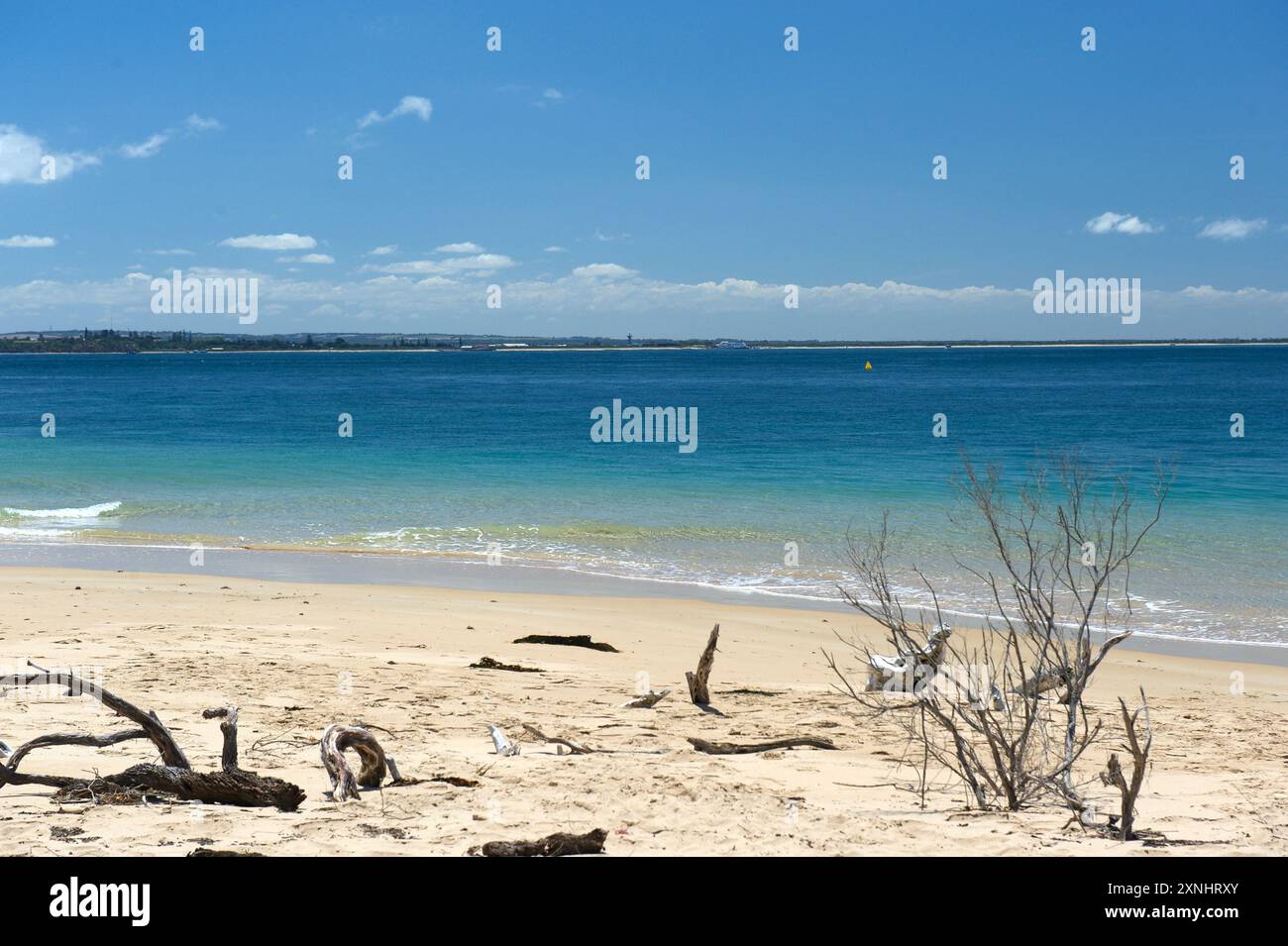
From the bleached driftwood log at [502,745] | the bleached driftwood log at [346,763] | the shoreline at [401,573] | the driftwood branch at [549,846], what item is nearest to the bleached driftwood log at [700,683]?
the bleached driftwood log at [502,745]

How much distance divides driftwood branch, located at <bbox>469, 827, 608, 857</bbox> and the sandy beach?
16cm

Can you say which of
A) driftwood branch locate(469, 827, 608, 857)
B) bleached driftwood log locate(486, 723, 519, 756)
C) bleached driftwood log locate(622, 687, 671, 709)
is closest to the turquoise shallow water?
bleached driftwood log locate(622, 687, 671, 709)

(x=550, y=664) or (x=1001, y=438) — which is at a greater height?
(x=1001, y=438)

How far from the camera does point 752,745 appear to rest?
22.1 ft

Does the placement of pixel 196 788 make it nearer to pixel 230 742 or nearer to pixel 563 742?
pixel 230 742

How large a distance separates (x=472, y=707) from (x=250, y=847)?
3481 millimetres

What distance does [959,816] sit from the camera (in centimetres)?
506

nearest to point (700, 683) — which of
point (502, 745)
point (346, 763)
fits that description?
point (502, 745)

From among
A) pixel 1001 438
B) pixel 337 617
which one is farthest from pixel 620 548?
pixel 1001 438

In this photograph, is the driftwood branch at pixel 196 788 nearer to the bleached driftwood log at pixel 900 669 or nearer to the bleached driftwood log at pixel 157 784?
the bleached driftwood log at pixel 157 784

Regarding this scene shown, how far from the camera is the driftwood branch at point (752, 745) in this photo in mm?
6586

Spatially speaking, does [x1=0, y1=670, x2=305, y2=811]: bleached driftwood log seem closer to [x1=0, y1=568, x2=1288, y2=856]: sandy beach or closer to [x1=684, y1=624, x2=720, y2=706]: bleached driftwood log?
[x1=0, y1=568, x2=1288, y2=856]: sandy beach

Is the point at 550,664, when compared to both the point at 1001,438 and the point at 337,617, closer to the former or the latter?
the point at 337,617
